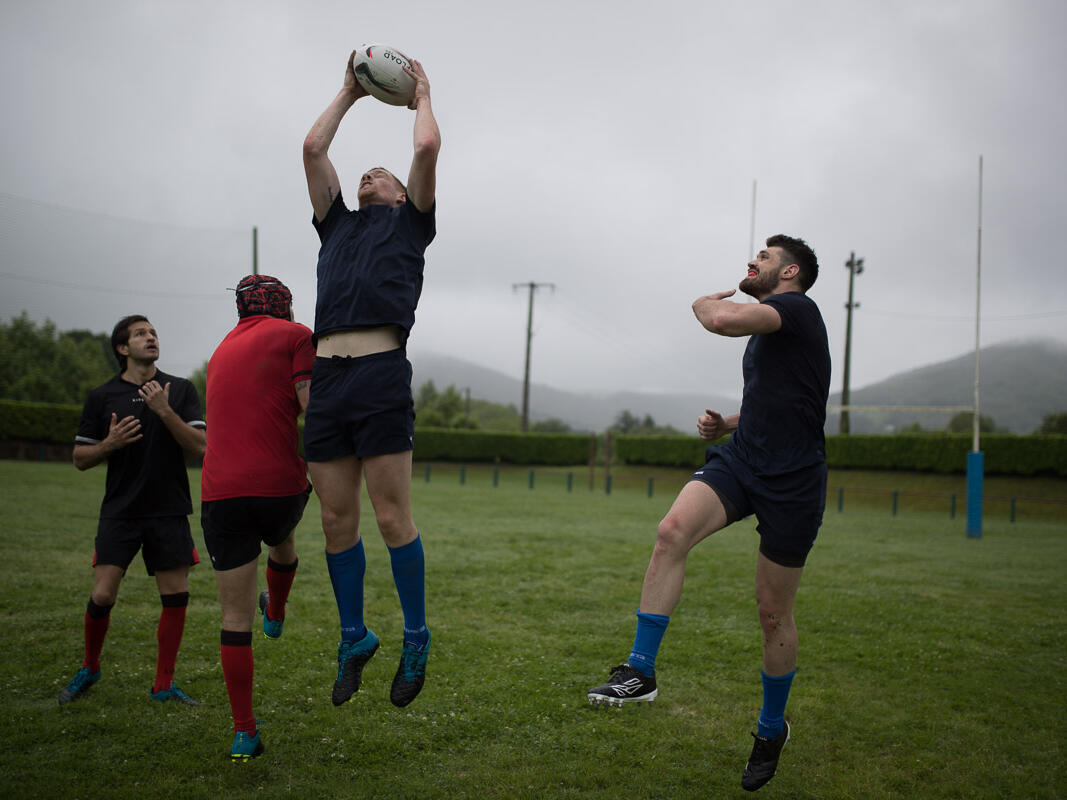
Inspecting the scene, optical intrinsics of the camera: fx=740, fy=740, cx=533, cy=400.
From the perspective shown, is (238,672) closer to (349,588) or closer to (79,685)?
(349,588)

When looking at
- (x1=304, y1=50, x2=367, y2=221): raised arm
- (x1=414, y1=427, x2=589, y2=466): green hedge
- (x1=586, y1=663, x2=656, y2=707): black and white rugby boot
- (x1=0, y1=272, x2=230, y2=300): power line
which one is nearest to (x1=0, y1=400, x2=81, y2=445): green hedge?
(x1=0, y1=272, x2=230, y2=300): power line

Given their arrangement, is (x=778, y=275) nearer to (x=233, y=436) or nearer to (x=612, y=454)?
(x=233, y=436)

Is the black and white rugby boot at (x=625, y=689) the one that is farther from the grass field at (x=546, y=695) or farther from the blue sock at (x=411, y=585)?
the blue sock at (x=411, y=585)

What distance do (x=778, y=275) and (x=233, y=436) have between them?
291 cm

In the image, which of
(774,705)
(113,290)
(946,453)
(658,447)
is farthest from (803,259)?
(113,290)

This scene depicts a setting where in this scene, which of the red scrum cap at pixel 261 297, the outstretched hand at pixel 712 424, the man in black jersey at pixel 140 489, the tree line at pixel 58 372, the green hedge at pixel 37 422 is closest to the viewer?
the red scrum cap at pixel 261 297

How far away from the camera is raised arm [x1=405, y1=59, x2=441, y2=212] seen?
3.49 m

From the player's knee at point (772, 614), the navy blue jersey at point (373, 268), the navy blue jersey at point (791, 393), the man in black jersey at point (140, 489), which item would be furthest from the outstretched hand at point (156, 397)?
the player's knee at point (772, 614)

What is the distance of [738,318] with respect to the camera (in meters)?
3.42

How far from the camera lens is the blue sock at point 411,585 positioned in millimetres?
3592

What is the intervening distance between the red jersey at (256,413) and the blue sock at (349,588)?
16.8 inches

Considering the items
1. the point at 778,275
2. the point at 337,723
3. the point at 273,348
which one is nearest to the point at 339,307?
the point at 273,348

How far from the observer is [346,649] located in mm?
3588

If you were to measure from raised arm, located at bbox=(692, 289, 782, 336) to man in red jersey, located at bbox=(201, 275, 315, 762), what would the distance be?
1992 mm
